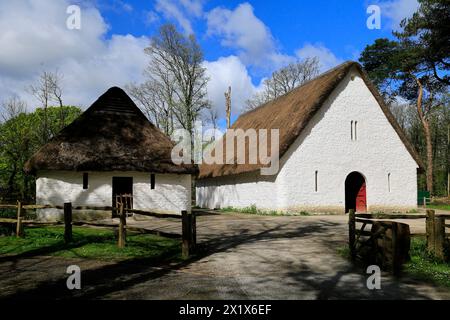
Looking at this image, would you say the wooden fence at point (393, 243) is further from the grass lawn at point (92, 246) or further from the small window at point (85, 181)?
the small window at point (85, 181)

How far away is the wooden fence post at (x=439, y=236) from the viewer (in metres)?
8.73

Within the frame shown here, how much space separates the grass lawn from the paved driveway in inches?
25.8

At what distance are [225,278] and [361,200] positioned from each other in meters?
18.7

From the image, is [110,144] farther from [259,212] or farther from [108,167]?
[259,212]

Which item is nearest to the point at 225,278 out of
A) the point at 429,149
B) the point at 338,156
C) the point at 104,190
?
the point at 104,190

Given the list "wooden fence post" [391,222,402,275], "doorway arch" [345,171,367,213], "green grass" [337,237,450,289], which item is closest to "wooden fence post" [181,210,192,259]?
"green grass" [337,237,450,289]

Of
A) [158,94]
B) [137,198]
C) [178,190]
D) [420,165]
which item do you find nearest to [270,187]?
[178,190]

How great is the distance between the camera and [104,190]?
19.0 m

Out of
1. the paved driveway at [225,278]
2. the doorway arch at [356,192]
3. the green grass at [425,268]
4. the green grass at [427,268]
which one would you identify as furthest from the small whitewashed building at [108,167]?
the green grass at [427,268]

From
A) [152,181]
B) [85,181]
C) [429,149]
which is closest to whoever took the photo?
[85,181]

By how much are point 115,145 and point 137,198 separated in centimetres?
275

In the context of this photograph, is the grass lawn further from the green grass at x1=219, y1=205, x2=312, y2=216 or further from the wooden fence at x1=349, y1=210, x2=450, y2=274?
the green grass at x1=219, y1=205, x2=312, y2=216

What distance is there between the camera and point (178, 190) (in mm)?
20297

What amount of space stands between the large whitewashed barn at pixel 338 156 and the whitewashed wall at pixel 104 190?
17.5 feet
